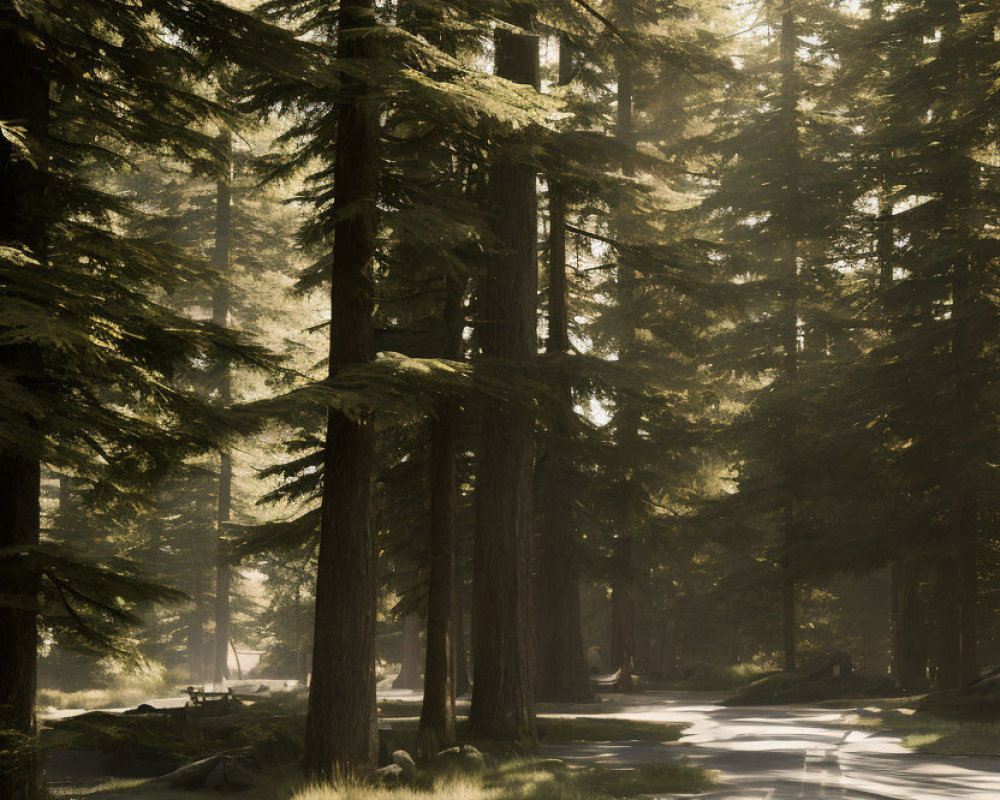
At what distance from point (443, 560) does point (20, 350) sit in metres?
8.18

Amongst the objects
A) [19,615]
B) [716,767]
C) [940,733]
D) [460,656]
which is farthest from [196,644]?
[19,615]

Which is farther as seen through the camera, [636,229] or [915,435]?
[636,229]

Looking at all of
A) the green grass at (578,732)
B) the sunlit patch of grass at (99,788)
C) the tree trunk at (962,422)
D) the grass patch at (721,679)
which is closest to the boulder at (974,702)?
the tree trunk at (962,422)

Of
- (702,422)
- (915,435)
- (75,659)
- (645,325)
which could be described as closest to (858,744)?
(915,435)

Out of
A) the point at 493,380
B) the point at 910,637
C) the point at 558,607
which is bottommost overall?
the point at 910,637

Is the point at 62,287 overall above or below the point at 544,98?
below

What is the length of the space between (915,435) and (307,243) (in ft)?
51.7

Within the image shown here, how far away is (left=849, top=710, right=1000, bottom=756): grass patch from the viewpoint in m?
14.3

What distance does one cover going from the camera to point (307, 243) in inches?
535

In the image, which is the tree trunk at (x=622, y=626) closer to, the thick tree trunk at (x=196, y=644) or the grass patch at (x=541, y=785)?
the grass patch at (x=541, y=785)

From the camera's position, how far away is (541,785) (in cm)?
1079

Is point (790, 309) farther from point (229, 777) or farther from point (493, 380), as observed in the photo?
point (229, 777)

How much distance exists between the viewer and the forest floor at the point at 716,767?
10383mm

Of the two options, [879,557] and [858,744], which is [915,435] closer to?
[879,557]
